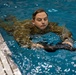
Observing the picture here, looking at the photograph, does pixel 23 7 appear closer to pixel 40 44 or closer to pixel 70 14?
pixel 70 14

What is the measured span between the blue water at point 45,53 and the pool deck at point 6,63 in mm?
152

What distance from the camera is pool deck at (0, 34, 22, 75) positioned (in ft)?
12.9

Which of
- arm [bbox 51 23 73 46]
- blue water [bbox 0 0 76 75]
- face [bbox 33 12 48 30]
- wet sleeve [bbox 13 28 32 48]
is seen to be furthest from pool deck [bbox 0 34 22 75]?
arm [bbox 51 23 73 46]

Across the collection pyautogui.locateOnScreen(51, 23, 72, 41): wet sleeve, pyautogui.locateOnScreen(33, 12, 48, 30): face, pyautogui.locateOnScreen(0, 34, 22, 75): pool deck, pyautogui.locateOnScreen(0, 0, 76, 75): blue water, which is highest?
pyautogui.locateOnScreen(33, 12, 48, 30): face

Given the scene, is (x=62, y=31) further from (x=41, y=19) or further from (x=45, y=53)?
(x=45, y=53)

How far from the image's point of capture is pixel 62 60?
4.43 meters

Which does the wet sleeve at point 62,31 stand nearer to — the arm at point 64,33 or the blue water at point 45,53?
the arm at point 64,33

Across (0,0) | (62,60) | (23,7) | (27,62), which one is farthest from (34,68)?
(0,0)

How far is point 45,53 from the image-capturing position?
462cm

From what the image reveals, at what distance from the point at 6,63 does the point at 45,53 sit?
31.7 inches

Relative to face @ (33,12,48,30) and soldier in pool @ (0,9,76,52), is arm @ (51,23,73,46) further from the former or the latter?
face @ (33,12,48,30)

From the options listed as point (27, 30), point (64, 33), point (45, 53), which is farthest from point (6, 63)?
point (64, 33)

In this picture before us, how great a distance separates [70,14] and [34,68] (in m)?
2.64

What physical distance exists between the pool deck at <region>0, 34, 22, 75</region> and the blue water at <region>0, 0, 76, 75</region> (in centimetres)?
15
